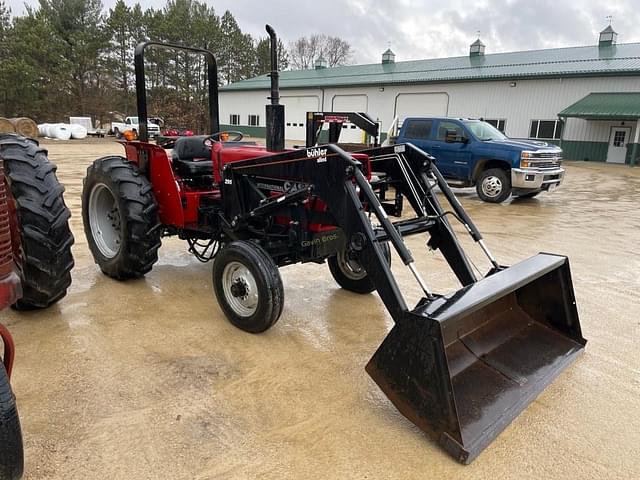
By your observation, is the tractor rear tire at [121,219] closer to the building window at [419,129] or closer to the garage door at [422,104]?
the building window at [419,129]

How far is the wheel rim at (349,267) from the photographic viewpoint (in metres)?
4.39

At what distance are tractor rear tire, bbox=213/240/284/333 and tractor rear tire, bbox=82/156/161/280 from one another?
35.7 inches

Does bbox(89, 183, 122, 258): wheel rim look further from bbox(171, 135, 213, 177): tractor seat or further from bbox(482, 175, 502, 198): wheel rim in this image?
bbox(482, 175, 502, 198): wheel rim

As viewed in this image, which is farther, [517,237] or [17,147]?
[517,237]

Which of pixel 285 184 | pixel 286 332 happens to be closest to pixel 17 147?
pixel 285 184

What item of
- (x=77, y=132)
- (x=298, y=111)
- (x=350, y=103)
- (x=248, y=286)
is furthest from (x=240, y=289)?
→ (x=298, y=111)

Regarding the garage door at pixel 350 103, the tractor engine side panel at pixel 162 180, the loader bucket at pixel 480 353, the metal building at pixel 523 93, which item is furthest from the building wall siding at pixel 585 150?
the tractor engine side panel at pixel 162 180

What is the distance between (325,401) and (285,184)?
156 centimetres

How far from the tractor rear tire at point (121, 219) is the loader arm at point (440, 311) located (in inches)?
29.6

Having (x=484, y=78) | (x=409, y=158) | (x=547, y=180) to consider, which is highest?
(x=484, y=78)

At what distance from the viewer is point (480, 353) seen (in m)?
2.94

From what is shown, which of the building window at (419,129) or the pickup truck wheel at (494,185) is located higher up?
the building window at (419,129)

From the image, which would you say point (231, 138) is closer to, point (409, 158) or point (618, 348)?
point (409, 158)

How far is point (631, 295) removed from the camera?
4.63 metres
